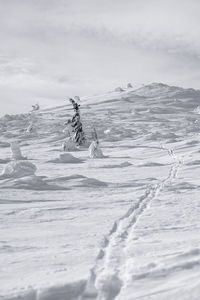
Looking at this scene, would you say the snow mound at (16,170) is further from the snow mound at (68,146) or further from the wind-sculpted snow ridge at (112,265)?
the snow mound at (68,146)

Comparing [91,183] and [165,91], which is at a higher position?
[165,91]

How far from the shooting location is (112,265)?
271 inches

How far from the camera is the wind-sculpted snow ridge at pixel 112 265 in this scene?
229 inches

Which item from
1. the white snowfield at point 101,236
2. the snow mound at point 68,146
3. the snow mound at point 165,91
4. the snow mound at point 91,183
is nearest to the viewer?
the white snowfield at point 101,236

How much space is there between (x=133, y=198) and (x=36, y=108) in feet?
408

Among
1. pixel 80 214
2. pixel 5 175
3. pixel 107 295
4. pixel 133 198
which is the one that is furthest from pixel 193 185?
pixel 107 295

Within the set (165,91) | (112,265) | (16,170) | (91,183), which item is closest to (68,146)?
(16,170)

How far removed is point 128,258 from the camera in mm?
7309

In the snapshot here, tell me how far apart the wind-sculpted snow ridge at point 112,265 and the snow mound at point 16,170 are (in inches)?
445

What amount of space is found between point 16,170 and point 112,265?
16.5 meters

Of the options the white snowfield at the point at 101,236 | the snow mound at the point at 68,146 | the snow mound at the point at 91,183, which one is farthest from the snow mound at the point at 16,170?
the snow mound at the point at 68,146

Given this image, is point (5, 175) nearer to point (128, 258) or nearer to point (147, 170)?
point (147, 170)

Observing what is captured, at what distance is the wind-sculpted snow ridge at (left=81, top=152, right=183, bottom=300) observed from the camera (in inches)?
229

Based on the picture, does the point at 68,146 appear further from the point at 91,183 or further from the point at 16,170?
the point at 91,183
